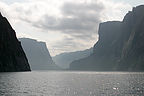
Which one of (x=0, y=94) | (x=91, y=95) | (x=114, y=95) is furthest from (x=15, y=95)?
(x=114, y=95)

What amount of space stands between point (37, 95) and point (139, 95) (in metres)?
24.9

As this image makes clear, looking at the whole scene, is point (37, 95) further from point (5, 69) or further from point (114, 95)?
point (5, 69)

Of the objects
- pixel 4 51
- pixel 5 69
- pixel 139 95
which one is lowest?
pixel 139 95

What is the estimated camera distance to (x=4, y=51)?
654 feet

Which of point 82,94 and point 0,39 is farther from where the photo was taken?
point 0,39

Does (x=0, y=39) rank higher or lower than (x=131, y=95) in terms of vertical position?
higher

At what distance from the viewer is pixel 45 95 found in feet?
205

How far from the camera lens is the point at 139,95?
6091cm

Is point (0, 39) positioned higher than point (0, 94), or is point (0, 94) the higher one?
point (0, 39)

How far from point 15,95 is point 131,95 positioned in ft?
93.0

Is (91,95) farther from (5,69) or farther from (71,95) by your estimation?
(5,69)

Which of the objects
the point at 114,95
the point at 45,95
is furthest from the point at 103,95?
the point at 45,95

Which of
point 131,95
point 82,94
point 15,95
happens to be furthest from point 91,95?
point 15,95

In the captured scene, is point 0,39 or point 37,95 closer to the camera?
point 37,95
